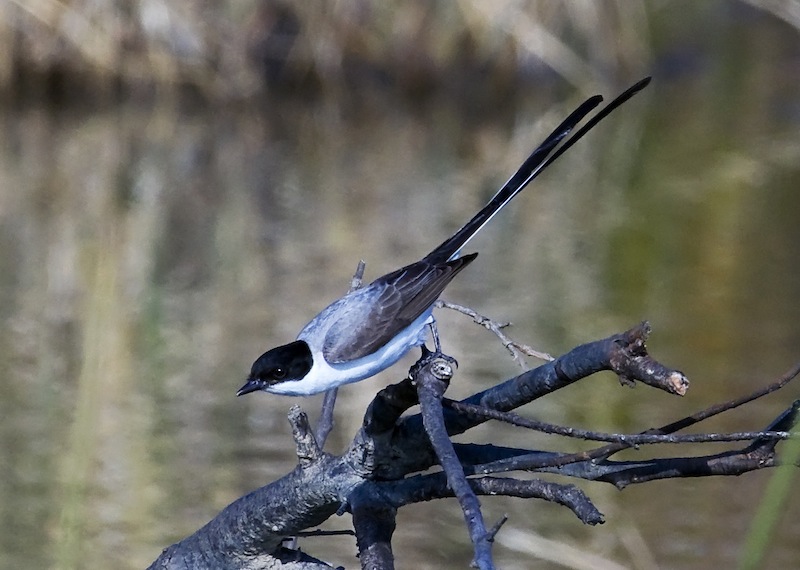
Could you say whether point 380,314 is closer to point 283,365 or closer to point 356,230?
point 283,365

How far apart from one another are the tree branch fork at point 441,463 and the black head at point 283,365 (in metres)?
0.45

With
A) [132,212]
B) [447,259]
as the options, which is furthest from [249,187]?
[447,259]

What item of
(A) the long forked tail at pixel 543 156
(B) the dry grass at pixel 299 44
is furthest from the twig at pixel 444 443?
(B) the dry grass at pixel 299 44

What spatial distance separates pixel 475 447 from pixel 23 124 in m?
11.6

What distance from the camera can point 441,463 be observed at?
2260 mm

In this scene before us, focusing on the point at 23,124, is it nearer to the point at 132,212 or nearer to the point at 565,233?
the point at 132,212

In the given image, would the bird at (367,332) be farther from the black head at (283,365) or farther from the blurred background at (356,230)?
the blurred background at (356,230)

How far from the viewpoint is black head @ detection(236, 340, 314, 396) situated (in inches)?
139

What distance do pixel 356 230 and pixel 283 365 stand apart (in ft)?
20.8

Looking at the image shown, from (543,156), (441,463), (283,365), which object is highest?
(543,156)

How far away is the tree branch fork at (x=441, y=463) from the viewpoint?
2256 mm

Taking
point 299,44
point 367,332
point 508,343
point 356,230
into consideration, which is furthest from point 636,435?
point 299,44

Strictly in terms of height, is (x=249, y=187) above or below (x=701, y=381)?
above

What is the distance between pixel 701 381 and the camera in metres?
6.77
